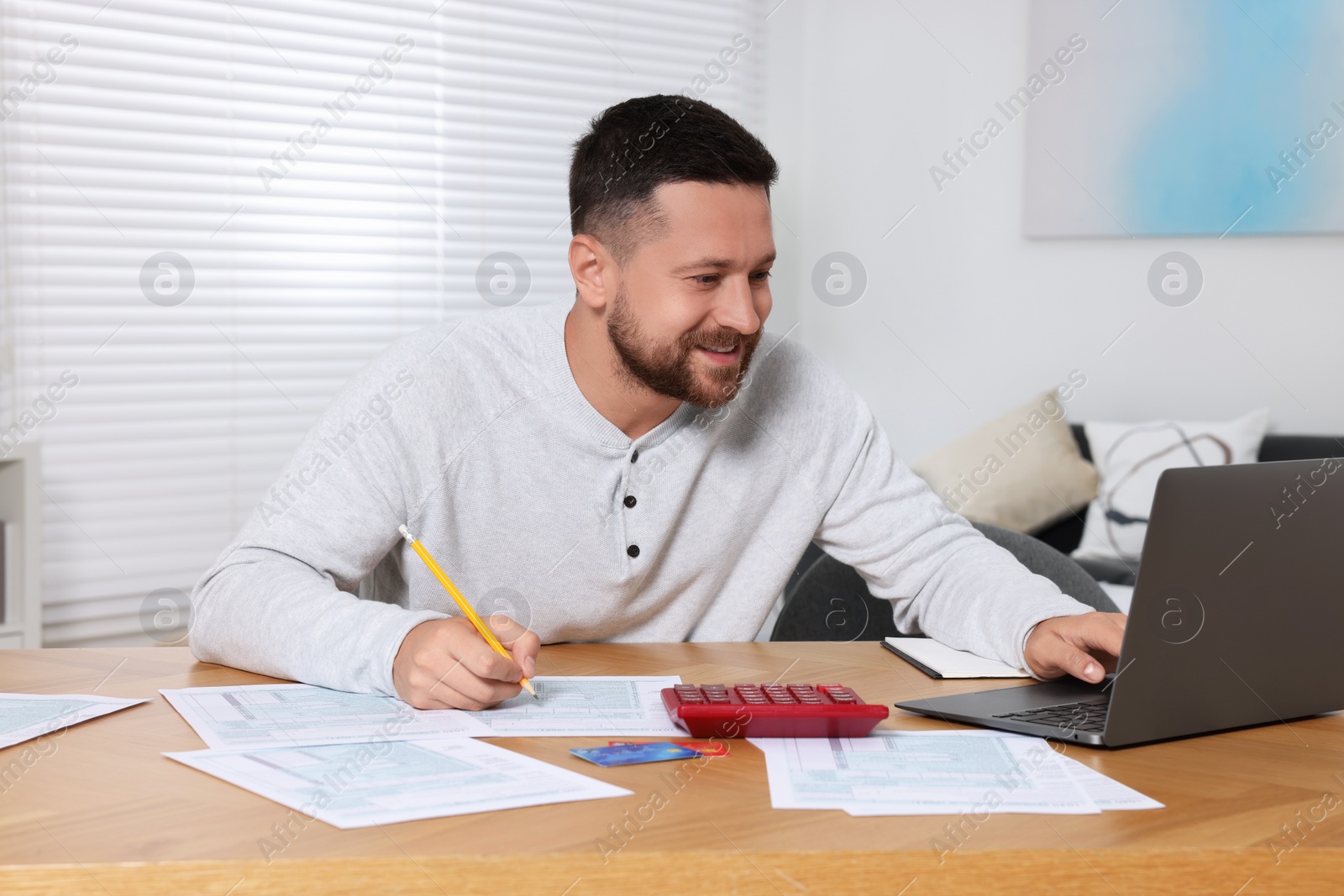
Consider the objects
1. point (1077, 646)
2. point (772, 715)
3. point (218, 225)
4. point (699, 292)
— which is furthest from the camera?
point (218, 225)

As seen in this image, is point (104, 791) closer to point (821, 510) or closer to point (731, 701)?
point (731, 701)

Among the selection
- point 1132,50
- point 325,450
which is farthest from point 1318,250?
point 325,450

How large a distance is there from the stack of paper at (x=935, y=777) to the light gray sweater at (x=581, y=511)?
1.07 feet

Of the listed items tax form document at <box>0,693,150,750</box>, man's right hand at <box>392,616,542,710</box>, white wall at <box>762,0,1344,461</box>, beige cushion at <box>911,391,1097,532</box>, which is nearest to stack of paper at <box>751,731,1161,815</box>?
man's right hand at <box>392,616,542,710</box>

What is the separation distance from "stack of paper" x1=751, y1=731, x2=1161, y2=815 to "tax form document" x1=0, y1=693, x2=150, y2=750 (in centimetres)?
56

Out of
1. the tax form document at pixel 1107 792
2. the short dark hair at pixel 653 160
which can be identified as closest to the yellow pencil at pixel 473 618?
the tax form document at pixel 1107 792

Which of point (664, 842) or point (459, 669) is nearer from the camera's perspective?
point (664, 842)

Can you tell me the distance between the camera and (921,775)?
2.82 ft

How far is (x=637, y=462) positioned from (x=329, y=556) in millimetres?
422

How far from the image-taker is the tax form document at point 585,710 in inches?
38.0

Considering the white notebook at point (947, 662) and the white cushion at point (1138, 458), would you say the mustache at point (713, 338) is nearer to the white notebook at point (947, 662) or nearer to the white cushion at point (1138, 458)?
the white notebook at point (947, 662)

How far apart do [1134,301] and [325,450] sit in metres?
2.52

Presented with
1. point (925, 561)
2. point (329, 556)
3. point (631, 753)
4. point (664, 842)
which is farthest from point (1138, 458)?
point (664, 842)

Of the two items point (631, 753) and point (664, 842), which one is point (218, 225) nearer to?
point (631, 753)
